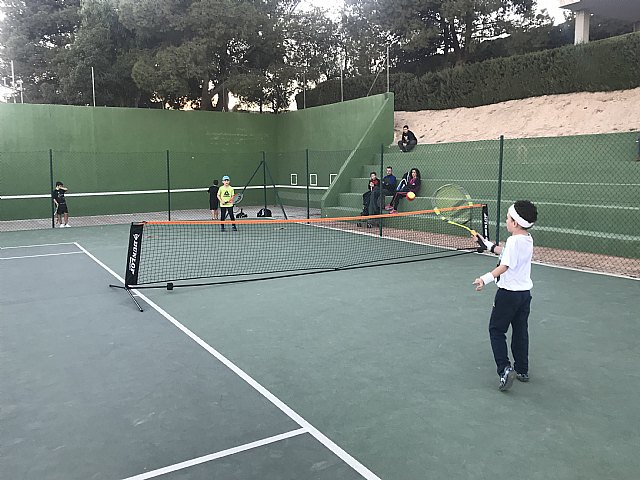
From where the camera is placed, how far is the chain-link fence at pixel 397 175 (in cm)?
1045

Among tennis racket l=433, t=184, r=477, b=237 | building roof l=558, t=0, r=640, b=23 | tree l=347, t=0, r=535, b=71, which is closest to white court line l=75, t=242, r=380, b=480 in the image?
tennis racket l=433, t=184, r=477, b=237

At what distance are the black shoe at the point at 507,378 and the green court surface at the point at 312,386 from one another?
58 mm

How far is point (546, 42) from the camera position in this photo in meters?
19.0

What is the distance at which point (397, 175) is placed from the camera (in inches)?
632

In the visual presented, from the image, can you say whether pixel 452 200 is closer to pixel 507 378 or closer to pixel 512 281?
pixel 512 281

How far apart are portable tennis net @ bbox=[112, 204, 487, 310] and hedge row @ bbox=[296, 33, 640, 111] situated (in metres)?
6.33

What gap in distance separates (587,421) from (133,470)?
111 inches

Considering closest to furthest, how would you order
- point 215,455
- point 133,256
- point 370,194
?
point 215,455
point 133,256
point 370,194

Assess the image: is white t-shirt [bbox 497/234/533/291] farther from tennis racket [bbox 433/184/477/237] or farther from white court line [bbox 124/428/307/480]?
tennis racket [bbox 433/184/477/237]

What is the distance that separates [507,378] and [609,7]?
1631cm

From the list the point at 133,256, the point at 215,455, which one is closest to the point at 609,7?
the point at 133,256

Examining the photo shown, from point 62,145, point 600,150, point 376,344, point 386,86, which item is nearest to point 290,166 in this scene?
point 386,86

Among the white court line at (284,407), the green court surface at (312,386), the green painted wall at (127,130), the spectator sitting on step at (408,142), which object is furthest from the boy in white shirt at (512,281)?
the green painted wall at (127,130)

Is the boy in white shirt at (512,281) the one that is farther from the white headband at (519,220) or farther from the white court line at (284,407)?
the white court line at (284,407)
